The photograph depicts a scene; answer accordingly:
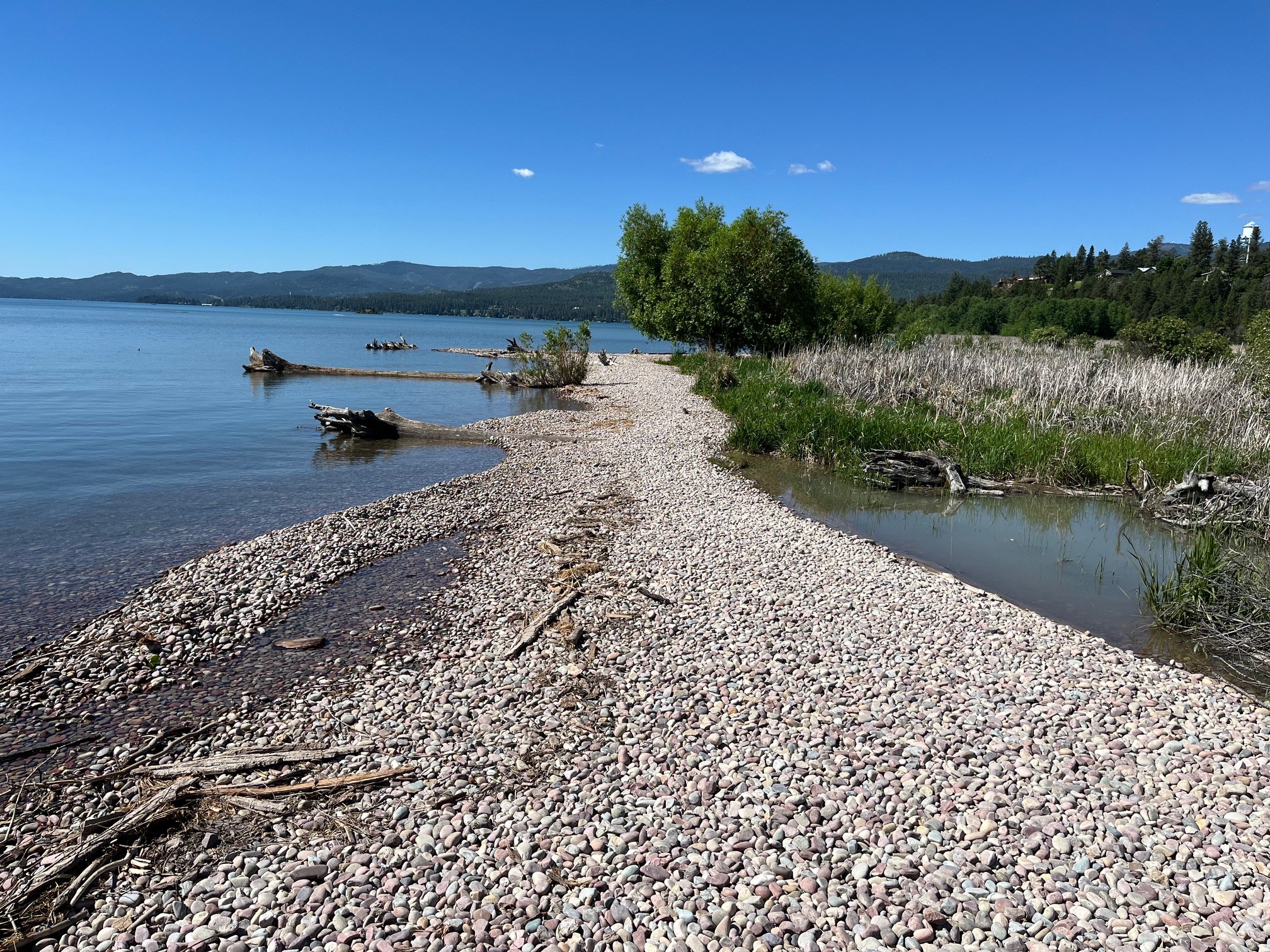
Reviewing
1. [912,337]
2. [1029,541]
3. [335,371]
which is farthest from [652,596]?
[335,371]

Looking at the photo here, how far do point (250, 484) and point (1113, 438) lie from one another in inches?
830

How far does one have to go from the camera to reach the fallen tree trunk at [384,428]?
73.7 feet

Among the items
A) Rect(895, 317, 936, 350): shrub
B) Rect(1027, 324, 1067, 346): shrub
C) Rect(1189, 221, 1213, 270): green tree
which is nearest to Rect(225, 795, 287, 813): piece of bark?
Rect(895, 317, 936, 350): shrub

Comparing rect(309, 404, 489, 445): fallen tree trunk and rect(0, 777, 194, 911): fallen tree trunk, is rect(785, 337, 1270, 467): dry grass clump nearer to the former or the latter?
rect(309, 404, 489, 445): fallen tree trunk

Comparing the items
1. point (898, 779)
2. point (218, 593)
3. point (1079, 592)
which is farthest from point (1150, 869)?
point (218, 593)

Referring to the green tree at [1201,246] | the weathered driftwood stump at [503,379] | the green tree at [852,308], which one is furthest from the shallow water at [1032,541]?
the green tree at [1201,246]

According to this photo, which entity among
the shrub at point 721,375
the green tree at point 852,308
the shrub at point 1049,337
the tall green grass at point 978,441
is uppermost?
the green tree at point 852,308

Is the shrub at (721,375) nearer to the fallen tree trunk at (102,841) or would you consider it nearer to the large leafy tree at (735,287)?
the large leafy tree at (735,287)

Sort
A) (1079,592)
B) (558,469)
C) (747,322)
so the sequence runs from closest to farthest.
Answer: (1079,592) → (558,469) → (747,322)

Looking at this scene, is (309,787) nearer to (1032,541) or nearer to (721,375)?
(1032,541)

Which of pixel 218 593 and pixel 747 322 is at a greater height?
pixel 747 322

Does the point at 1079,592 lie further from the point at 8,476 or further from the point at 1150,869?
the point at 8,476

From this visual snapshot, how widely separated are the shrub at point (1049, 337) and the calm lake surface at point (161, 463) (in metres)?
39.6

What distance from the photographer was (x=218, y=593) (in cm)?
918
